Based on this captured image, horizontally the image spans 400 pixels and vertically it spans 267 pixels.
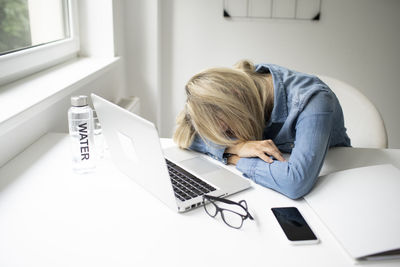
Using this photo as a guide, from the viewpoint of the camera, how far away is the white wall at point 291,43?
2059 mm

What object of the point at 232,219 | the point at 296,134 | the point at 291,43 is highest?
the point at 291,43

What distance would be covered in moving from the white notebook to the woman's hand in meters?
0.13

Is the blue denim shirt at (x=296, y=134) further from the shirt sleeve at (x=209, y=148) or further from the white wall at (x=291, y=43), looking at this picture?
the white wall at (x=291, y=43)

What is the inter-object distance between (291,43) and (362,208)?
150cm

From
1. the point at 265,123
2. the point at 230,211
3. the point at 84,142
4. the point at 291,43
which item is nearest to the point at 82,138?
the point at 84,142

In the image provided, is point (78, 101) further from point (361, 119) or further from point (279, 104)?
point (361, 119)

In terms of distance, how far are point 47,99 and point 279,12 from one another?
4.60ft

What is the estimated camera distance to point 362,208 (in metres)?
0.78

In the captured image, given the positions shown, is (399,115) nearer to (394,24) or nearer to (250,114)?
(394,24)

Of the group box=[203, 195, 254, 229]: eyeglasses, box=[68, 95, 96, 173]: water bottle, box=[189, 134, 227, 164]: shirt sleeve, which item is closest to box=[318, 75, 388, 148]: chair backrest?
box=[189, 134, 227, 164]: shirt sleeve

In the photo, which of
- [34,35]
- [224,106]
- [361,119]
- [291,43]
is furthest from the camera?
[291,43]

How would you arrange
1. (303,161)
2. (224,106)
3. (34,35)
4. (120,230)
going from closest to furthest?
(120,230) → (303,161) → (224,106) → (34,35)

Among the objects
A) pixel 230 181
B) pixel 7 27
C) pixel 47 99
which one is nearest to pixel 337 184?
A: pixel 230 181

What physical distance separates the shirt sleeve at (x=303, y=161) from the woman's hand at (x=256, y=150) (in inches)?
1.0
